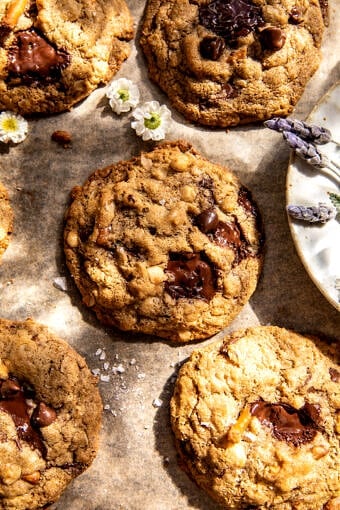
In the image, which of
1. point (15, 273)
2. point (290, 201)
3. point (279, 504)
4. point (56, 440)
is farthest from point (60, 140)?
point (279, 504)

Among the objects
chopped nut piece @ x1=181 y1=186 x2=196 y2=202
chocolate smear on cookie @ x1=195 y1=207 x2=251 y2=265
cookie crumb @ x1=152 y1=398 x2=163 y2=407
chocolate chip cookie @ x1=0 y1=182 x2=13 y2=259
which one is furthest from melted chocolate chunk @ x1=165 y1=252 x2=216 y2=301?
chocolate chip cookie @ x1=0 y1=182 x2=13 y2=259

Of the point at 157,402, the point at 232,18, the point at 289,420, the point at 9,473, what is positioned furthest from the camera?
the point at 157,402

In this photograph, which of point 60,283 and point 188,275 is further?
point 60,283

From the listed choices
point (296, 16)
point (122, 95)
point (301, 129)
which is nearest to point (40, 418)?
point (122, 95)

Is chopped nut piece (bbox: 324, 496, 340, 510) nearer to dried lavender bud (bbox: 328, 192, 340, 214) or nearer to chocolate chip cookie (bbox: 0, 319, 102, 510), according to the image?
chocolate chip cookie (bbox: 0, 319, 102, 510)

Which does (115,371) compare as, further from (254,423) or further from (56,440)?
(254,423)

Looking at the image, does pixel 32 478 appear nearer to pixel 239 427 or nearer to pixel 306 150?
pixel 239 427
